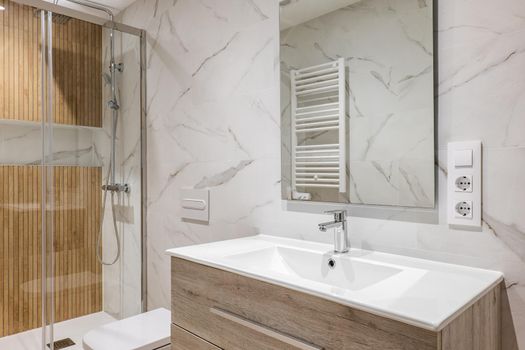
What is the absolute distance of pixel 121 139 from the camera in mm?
2234

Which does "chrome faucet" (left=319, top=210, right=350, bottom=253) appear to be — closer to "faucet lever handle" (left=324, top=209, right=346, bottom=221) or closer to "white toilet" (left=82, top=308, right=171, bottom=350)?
"faucet lever handle" (left=324, top=209, right=346, bottom=221)

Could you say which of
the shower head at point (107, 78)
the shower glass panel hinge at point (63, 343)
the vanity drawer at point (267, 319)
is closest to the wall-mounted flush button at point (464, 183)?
the vanity drawer at point (267, 319)

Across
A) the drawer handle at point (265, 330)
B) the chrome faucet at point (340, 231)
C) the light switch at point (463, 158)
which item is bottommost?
the drawer handle at point (265, 330)

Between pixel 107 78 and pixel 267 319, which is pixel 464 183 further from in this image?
pixel 107 78

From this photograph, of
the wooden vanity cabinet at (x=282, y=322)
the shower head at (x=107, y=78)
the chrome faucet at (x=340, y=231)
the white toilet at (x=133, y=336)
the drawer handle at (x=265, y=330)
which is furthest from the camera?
the shower head at (x=107, y=78)

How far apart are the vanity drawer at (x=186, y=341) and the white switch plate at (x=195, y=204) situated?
0.72 m

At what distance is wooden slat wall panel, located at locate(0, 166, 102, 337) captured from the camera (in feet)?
6.00

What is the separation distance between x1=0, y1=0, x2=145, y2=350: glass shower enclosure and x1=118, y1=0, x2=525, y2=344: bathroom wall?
0.13 m

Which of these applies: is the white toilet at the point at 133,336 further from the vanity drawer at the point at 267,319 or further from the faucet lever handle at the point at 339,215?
the faucet lever handle at the point at 339,215

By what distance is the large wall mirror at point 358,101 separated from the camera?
1.16 m

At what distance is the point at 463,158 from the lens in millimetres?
1067

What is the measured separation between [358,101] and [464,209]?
494 mm

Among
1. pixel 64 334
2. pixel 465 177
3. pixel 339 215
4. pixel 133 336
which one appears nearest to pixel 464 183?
pixel 465 177

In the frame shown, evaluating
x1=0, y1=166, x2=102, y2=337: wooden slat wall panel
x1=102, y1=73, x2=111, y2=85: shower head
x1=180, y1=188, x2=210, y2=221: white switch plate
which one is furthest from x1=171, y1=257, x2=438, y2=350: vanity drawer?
x1=102, y1=73, x2=111, y2=85: shower head
